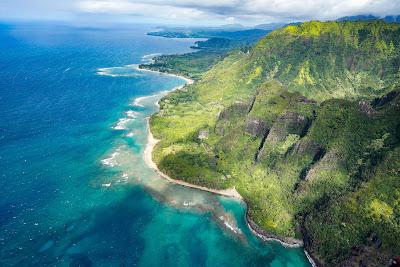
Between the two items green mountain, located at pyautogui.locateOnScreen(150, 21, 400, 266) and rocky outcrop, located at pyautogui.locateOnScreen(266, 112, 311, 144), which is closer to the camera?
green mountain, located at pyautogui.locateOnScreen(150, 21, 400, 266)

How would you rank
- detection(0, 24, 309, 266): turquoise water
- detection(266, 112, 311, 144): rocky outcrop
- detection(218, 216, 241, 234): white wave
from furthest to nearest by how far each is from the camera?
1. detection(266, 112, 311, 144): rocky outcrop
2. detection(218, 216, 241, 234): white wave
3. detection(0, 24, 309, 266): turquoise water

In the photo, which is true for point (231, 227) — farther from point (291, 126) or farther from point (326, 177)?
point (291, 126)

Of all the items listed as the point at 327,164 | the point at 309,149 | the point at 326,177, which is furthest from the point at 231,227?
the point at 309,149

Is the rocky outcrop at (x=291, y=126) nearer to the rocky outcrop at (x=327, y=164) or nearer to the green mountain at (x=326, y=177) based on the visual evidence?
the green mountain at (x=326, y=177)

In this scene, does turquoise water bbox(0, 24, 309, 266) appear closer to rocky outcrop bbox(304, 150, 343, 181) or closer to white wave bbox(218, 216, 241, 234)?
white wave bbox(218, 216, 241, 234)

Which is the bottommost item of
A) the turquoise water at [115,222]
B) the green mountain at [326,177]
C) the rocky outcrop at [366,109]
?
the turquoise water at [115,222]

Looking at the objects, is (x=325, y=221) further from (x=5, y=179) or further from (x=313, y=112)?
(x=5, y=179)

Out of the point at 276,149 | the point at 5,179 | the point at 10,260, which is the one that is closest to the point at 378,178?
the point at 276,149

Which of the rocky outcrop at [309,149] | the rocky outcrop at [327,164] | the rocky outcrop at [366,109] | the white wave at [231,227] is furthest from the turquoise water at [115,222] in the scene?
the rocky outcrop at [366,109]

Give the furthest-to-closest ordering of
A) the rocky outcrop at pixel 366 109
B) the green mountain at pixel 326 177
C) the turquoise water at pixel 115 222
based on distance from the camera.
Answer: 1. the rocky outcrop at pixel 366 109
2. the turquoise water at pixel 115 222
3. the green mountain at pixel 326 177

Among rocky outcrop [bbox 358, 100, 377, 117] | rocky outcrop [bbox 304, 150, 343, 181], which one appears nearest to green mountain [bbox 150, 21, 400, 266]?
rocky outcrop [bbox 358, 100, 377, 117]

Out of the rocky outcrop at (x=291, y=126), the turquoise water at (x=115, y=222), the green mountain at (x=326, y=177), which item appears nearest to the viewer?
the green mountain at (x=326, y=177)
